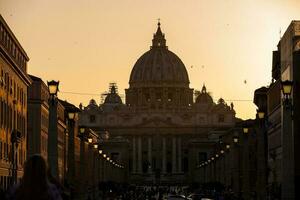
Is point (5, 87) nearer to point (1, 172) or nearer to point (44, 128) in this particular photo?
point (1, 172)

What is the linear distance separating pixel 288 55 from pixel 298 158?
1174 centimetres

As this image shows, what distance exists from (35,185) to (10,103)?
47827 mm

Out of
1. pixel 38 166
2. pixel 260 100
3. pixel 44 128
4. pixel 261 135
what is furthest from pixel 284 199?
pixel 260 100

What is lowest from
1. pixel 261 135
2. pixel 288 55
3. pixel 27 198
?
pixel 27 198

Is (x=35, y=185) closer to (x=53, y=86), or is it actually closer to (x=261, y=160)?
(x=53, y=86)

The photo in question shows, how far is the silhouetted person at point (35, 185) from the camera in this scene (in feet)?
33.6

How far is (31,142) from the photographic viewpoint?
80.4 m

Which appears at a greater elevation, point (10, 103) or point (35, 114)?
point (35, 114)

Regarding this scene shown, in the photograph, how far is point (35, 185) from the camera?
33.9ft

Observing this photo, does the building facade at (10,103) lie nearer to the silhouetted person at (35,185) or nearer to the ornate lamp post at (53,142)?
the ornate lamp post at (53,142)

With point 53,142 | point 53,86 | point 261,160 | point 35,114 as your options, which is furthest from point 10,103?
point 53,86

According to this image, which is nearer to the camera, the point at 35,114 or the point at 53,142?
Answer: the point at 53,142

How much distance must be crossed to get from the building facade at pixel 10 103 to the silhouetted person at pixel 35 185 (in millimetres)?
37637

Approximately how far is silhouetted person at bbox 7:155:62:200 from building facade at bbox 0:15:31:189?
123 ft
